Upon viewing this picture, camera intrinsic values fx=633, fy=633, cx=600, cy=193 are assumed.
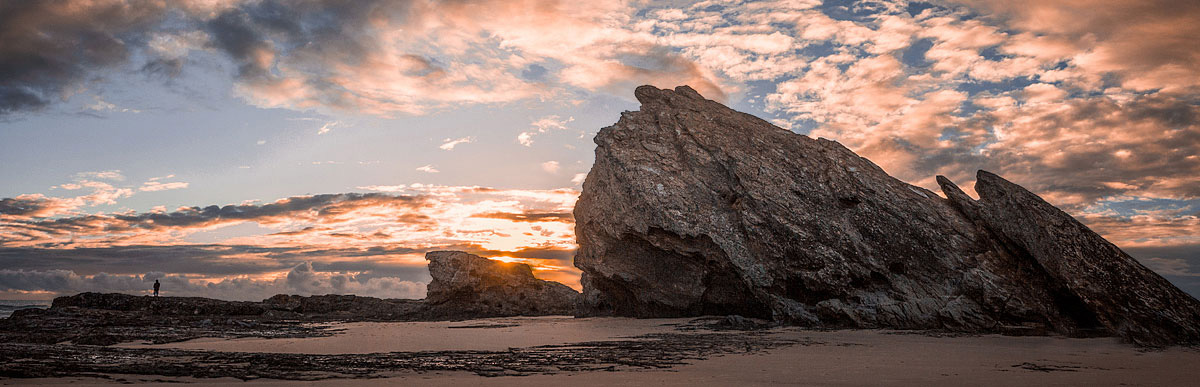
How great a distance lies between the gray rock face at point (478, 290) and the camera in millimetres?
36472

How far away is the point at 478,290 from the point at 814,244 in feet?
69.9

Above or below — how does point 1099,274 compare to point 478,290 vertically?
above

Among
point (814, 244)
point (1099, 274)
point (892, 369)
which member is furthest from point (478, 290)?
point (892, 369)

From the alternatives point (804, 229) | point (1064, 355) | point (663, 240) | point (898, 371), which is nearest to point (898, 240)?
point (804, 229)

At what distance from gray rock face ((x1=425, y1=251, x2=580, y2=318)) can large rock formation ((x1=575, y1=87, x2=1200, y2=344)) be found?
764 cm

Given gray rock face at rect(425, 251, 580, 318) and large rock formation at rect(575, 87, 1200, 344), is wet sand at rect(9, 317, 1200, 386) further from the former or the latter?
gray rock face at rect(425, 251, 580, 318)

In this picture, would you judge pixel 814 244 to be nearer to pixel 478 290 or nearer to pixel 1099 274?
pixel 1099 274

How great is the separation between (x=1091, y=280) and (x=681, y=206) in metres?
13.6

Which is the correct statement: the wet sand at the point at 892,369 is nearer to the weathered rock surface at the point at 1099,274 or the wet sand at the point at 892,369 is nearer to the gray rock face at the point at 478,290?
the weathered rock surface at the point at 1099,274

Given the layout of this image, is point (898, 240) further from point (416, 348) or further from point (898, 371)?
point (416, 348)

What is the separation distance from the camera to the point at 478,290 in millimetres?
37094

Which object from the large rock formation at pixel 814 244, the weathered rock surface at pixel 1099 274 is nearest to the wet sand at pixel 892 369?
the weathered rock surface at pixel 1099 274

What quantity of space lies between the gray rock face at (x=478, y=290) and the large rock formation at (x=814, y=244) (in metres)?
7.64

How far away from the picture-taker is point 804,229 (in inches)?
888
